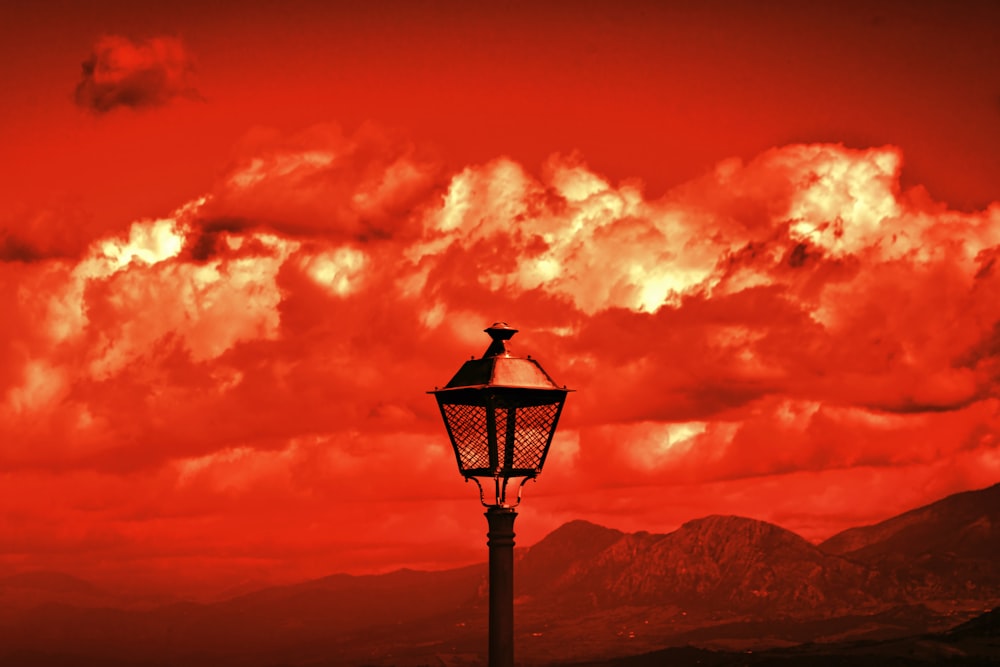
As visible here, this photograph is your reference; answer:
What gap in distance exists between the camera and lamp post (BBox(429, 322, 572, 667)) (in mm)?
24812

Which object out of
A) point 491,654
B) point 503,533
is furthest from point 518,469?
point 491,654

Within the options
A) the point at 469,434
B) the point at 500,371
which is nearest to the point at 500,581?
the point at 469,434

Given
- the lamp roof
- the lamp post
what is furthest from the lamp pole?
the lamp roof

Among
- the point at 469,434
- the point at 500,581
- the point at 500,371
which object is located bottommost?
the point at 500,581

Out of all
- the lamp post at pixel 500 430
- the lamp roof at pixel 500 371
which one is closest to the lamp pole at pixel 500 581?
the lamp post at pixel 500 430

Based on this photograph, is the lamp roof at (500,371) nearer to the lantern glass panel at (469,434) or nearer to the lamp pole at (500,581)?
the lantern glass panel at (469,434)

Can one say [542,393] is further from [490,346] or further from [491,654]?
[491,654]

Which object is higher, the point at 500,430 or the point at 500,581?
the point at 500,430

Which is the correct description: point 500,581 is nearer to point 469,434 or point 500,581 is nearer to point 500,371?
point 469,434

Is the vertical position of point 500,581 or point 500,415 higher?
point 500,415

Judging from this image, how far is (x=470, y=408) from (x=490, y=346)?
3.82 ft

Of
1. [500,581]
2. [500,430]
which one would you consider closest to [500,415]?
[500,430]

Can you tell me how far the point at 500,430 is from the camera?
24922mm

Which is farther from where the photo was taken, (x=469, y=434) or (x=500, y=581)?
(x=500, y=581)
